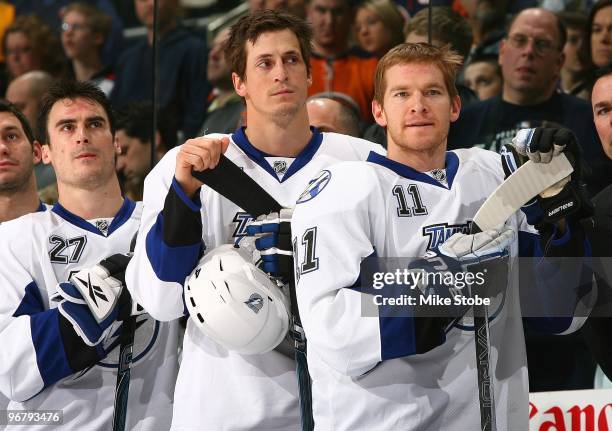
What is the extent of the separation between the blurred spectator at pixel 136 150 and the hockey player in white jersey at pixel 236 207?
61.2 inches

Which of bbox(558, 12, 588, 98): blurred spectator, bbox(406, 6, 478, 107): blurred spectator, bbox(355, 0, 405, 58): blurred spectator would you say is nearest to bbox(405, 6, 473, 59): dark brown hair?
bbox(406, 6, 478, 107): blurred spectator

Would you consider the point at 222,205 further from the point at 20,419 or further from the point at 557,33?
the point at 557,33

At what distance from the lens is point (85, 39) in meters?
5.48

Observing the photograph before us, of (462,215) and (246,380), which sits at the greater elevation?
(462,215)

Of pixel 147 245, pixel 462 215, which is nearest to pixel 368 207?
pixel 462 215

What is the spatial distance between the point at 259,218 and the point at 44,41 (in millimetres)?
3147

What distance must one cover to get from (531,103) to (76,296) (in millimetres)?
2255

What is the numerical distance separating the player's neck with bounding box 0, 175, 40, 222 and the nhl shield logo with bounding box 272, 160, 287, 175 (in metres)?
1.42

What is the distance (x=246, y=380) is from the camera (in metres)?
2.92

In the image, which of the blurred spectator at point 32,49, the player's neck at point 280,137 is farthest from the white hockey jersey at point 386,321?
the blurred spectator at point 32,49

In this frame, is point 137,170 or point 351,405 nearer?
point 351,405

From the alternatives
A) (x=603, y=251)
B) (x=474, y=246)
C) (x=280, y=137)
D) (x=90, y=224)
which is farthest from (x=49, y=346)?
(x=603, y=251)

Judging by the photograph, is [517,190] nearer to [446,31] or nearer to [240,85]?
[240,85]

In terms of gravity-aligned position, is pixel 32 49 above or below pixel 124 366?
above
